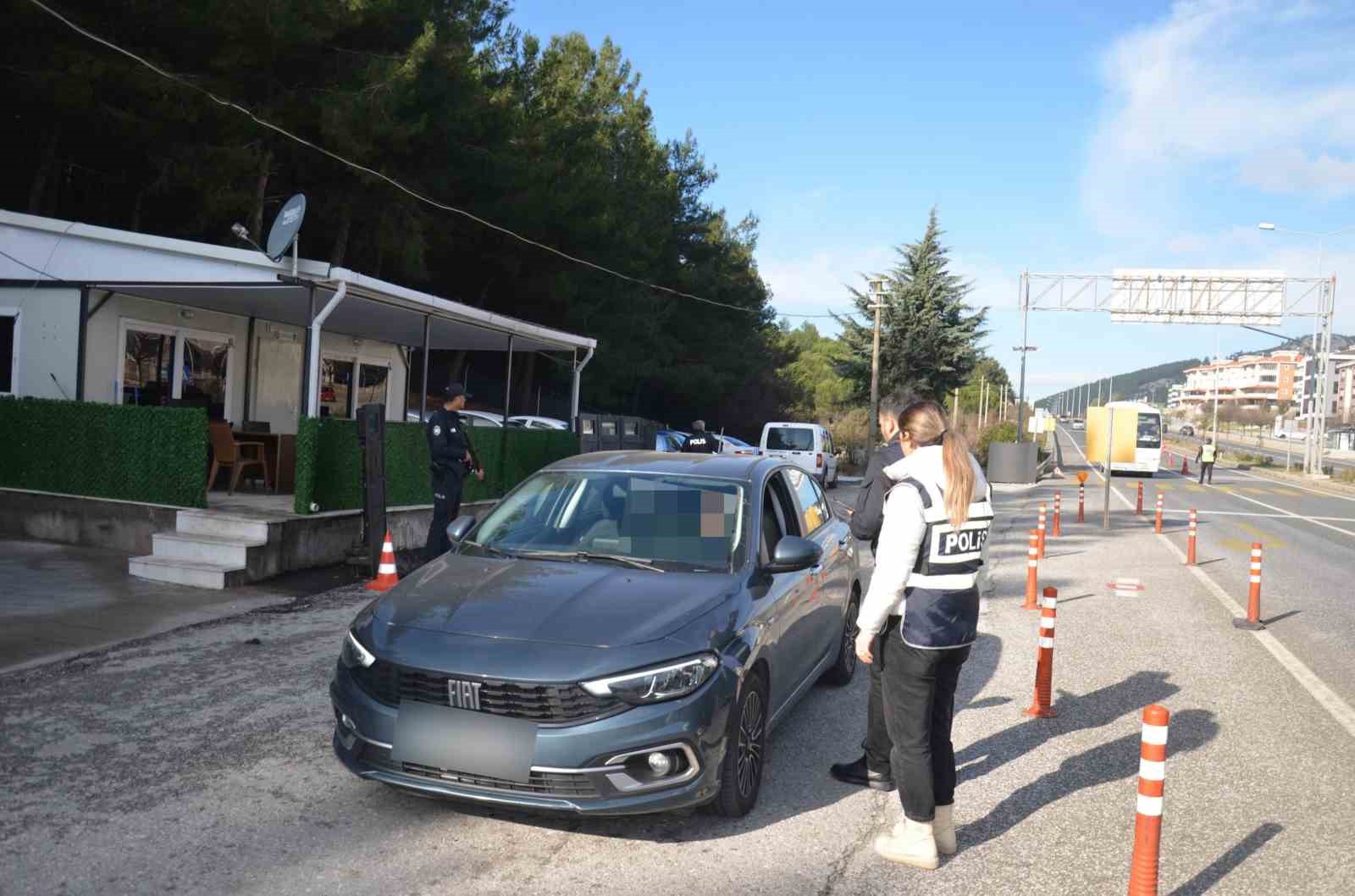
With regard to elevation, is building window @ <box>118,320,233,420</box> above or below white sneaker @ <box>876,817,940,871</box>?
above

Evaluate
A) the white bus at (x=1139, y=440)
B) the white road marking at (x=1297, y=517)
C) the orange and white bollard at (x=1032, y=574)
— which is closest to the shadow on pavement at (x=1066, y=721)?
the orange and white bollard at (x=1032, y=574)

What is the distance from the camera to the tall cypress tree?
4625cm

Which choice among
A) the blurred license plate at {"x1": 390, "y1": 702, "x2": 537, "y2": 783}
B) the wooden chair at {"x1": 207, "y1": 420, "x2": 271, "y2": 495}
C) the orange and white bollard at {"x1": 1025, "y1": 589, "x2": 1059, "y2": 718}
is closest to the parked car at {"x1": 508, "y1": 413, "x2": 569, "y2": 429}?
the wooden chair at {"x1": 207, "y1": 420, "x2": 271, "y2": 495}

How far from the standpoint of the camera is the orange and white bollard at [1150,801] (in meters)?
3.47

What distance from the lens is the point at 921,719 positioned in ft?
13.7

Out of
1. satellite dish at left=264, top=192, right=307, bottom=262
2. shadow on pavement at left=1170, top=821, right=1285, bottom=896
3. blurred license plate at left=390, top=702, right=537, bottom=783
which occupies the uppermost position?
satellite dish at left=264, top=192, right=307, bottom=262

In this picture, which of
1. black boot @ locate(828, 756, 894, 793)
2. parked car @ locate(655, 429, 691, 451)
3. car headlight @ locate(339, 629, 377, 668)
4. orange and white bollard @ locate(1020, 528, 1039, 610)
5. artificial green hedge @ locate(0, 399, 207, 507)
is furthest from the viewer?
parked car @ locate(655, 429, 691, 451)

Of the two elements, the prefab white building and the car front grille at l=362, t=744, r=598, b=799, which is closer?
the car front grille at l=362, t=744, r=598, b=799

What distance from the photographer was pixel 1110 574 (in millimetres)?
13531

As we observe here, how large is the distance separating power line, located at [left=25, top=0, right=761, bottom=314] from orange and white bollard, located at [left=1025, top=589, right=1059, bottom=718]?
1369cm

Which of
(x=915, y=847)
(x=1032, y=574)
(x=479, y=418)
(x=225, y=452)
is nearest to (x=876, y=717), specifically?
(x=915, y=847)

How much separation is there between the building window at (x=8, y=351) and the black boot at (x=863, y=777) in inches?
500

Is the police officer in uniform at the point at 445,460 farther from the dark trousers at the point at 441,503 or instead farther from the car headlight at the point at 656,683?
the car headlight at the point at 656,683

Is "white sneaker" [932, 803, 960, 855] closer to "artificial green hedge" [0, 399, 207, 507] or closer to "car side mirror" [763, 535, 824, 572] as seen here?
"car side mirror" [763, 535, 824, 572]
